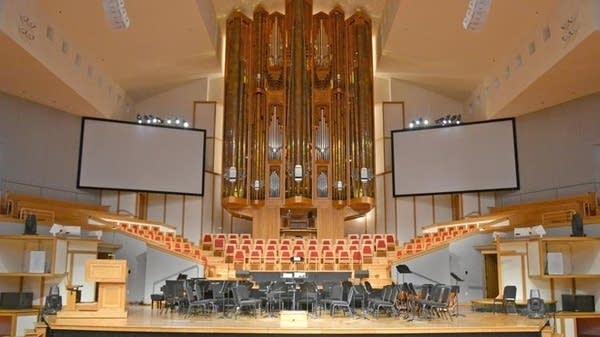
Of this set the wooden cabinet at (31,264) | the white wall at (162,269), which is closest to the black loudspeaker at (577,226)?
the white wall at (162,269)

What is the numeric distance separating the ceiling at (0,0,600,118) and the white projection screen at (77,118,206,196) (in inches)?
48.1

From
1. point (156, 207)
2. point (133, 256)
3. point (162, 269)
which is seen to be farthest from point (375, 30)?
point (133, 256)

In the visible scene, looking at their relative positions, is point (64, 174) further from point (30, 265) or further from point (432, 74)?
point (432, 74)

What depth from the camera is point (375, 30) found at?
57.2ft

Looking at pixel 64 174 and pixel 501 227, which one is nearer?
pixel 501 227

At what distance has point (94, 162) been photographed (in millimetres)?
14711

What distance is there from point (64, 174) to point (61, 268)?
14.7 feet

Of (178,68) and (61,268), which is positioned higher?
(178,68)

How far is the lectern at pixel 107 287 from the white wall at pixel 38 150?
5.65m

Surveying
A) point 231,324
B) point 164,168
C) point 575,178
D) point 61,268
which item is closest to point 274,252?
point 164,168

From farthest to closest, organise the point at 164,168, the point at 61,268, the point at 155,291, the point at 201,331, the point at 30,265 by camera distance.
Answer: the point at 164,168, the point at 155,291, the point at 61,268, the point at 30,265, the point at 201,331

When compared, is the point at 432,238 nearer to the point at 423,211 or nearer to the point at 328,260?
the point at 423,211

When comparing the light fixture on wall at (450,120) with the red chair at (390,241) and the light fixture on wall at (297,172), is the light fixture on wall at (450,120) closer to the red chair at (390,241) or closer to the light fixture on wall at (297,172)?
the red chair at (390,241)

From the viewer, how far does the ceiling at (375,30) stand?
1126 cm
